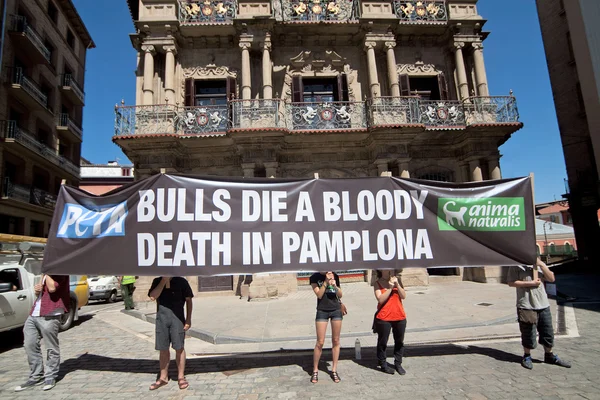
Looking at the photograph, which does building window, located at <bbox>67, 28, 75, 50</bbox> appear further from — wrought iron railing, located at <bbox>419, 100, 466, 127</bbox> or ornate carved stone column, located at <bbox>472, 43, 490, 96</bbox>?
ornate carved stone column, located at <bbox>472, 43, 490, 96</bbox>

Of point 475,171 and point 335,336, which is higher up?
point 475,171

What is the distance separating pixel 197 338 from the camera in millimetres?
7668

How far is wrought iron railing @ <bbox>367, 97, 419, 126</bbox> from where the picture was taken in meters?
14.4

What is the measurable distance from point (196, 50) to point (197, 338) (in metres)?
13.8

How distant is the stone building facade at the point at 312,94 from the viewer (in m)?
14.3

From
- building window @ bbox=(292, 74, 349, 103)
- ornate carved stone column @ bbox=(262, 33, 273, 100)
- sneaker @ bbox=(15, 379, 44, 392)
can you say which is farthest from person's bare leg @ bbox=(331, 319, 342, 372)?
building window @ bbox=(292, 74, 349, 103)

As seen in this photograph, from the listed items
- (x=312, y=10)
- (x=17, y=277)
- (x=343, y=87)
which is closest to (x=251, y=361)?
(x=17, y=277)

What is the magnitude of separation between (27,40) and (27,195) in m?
10.1

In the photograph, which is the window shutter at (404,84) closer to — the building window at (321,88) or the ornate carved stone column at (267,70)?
the building window at (321,88)

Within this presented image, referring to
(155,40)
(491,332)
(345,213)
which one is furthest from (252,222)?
(155,40)

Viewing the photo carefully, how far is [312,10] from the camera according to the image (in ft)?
52.3

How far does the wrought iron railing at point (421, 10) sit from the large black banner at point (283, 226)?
14.1m

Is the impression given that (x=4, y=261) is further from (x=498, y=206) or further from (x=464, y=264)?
(x=498, y=206)

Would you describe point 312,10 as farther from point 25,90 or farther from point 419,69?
point 25,90
